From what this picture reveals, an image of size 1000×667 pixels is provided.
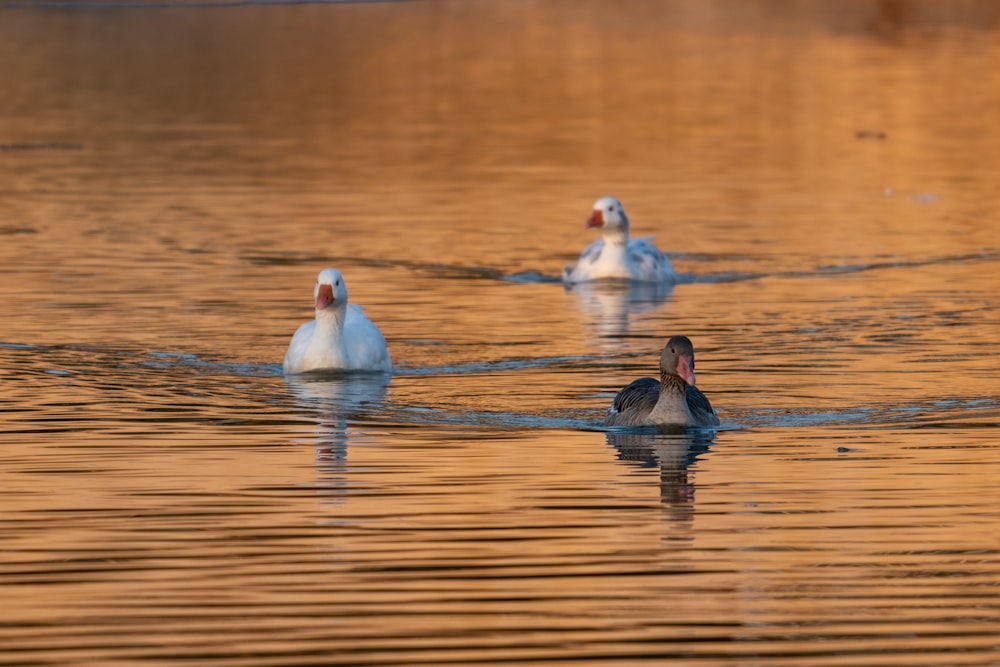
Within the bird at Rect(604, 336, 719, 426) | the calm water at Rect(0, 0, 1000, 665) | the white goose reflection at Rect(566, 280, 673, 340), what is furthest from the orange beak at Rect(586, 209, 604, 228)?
the bird at Rect(604, 336, 719, 426)

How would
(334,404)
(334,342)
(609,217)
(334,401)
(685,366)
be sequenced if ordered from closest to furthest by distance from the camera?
(685,366)
(334,404)
(334,401)
(334,342)
(609,217)

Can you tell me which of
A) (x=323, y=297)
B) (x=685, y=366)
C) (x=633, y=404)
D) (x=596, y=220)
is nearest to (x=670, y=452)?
(x=685, y=366)

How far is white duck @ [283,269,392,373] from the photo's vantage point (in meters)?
18.9

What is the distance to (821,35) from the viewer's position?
76000 millimetres

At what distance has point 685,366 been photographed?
51.8ft

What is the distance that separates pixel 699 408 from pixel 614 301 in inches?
337

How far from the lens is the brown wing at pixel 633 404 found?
16109 millimetres

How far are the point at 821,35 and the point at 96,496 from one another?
2536 inches

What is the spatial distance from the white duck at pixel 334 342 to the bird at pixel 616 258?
6.92 metres

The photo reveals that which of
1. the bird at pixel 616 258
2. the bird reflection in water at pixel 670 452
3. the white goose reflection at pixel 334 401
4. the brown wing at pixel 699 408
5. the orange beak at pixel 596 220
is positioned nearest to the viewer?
the bird reflection in water at pixel 670 452

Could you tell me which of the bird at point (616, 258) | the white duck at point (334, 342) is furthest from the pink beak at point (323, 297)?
the bird at point (616, 258)

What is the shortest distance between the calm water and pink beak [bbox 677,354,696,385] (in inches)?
17.1

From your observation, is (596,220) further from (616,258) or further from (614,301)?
(614,301)

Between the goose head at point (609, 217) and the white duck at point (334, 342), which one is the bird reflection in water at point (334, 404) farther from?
the goose head at point (609, 217)
